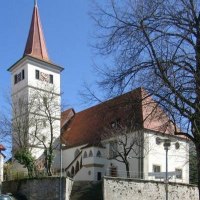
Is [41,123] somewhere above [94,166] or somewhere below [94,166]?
above

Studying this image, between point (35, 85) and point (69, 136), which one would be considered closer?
point (35, 85)

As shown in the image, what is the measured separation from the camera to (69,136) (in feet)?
198

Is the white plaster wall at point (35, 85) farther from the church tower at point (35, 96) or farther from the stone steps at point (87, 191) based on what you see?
the stone steps at point (87, 191)

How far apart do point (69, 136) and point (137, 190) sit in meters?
27.7

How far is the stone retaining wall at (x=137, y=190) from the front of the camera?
1273 inches

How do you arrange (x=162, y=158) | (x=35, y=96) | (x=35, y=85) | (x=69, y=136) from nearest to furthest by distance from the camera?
(x=35, y=96) < (x=162, y=158) < (x=35, y=85) < (x=69, y=136)

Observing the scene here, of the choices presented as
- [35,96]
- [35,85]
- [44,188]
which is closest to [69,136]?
[35,85]

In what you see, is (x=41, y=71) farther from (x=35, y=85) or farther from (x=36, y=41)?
(x=36, y=41)

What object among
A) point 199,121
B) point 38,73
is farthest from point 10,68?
point 199,121

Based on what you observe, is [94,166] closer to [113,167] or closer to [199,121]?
[113,167]

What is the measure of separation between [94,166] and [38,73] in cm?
1638

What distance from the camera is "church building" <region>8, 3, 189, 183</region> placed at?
147 ft

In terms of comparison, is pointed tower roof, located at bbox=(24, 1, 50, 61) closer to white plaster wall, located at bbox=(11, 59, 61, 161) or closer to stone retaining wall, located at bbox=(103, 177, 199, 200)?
white plaster wall, located at bbox=(11, 59, 61, 161)

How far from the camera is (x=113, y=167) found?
48.9m
